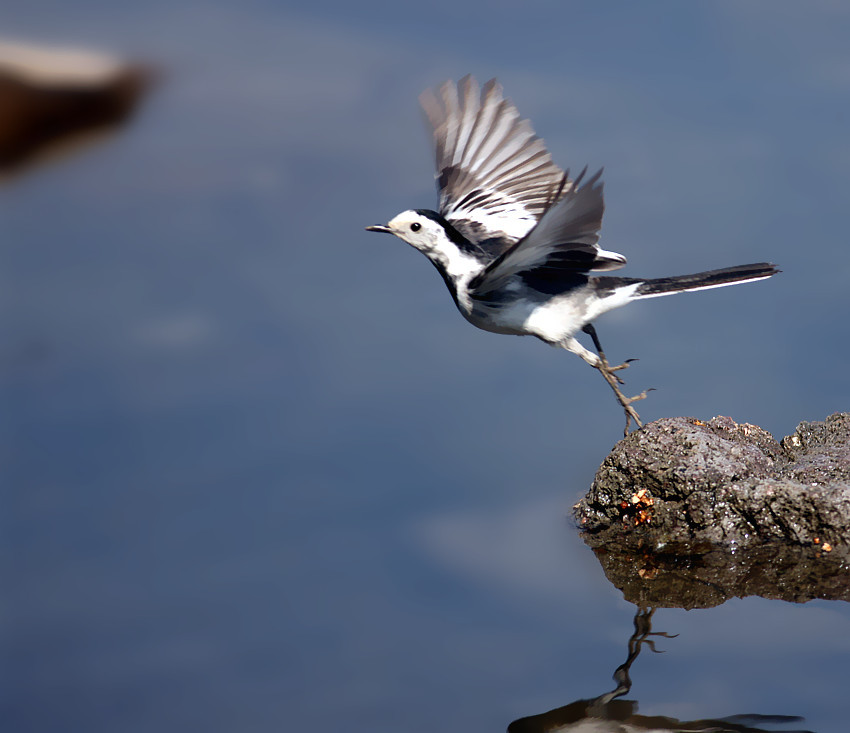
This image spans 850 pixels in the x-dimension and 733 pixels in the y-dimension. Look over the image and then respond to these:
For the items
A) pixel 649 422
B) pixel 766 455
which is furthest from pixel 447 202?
pixel 766 455

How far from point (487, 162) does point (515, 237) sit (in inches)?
29.9

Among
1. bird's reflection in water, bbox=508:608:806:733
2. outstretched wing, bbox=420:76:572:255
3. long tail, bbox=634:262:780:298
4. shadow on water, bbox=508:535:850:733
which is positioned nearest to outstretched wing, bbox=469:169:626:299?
long tail, bbox=634:262:780:298

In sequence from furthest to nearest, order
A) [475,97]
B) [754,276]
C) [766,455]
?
[475,97]
[766,455]
[754,276]

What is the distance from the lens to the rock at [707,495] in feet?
16.3

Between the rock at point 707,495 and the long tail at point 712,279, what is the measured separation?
2.41ft

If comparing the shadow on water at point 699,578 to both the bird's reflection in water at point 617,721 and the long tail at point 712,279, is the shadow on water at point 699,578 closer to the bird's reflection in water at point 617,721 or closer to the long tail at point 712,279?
the bird's reflection in water at point 617,721

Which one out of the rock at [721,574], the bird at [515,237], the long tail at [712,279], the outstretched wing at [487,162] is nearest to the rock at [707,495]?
the rock at [721,574]

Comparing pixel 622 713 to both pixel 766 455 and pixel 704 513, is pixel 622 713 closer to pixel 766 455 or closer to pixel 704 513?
pixel 704 513

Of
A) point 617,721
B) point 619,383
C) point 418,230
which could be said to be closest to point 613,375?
point 619,383

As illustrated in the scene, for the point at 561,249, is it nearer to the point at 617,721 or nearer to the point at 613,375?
the point at 613,375

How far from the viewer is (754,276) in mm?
5285

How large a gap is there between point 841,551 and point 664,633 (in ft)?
3.77

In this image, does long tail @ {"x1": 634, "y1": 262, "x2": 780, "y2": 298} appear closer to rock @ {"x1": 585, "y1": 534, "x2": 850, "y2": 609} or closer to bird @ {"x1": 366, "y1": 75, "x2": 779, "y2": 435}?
bird @ {"x1": 366, "y1": 75, "x2": 779, "y2": 435}

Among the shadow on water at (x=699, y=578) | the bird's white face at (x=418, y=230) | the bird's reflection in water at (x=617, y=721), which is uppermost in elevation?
the bird's white face at (x=418, y=230)
